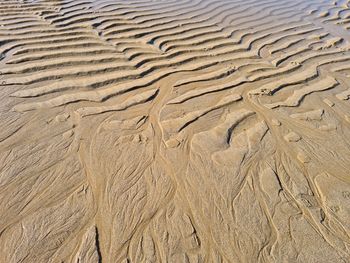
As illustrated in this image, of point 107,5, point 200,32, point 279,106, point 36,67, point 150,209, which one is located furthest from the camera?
point 107,5

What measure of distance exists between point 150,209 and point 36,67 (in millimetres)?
2527

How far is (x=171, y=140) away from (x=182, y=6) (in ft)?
13.8

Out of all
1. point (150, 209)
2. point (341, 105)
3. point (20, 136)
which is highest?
point (20, 136)

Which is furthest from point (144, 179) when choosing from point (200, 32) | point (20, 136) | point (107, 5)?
point (107, 5)

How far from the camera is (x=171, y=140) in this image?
2.93 metres

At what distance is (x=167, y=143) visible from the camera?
2902 mm

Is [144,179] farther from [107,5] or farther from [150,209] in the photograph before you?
[107,5]

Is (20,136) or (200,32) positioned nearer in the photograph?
(20,136)

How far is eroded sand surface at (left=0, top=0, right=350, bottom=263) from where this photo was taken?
2133 mm

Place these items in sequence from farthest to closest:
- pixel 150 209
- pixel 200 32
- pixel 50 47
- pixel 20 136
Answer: pixel 200 32 → pixel 50 47 → pixel 20 136 → pixel 150 209

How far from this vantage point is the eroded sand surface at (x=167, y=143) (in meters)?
2.13

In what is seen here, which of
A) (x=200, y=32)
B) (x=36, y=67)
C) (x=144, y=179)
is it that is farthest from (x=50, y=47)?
(x=144, y=179)

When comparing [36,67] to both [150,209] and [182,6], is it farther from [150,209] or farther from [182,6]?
[182,6]

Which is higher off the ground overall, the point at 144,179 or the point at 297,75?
the point at 144,179
